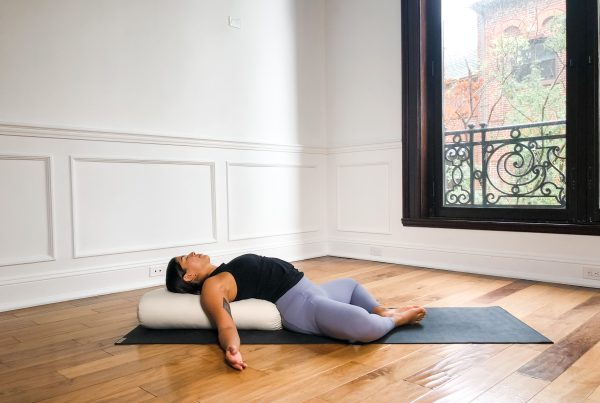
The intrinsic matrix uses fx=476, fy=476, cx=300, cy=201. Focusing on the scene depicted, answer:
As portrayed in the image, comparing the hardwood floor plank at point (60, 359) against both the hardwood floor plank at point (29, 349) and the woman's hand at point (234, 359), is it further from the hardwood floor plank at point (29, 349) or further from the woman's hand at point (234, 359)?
the woman's hand at point (234, 359)

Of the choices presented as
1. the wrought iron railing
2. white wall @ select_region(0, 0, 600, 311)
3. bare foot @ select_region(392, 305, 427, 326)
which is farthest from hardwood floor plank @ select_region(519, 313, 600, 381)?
the wrought iron railing

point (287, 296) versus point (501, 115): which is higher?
point (501, 115)

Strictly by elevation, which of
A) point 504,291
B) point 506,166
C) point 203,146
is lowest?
point 504,291

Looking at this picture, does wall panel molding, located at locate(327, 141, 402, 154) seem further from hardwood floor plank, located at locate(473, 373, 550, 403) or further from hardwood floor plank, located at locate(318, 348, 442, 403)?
hardwood floor plank, located at locate(473, 373, 550, 403)

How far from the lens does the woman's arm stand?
1678mm

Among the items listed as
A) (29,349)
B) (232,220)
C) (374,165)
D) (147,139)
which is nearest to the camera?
(29,349)

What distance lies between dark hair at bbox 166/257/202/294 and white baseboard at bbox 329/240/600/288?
2125 mm

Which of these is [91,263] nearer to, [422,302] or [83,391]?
[83,391]

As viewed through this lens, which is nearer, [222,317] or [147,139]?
[222,317]

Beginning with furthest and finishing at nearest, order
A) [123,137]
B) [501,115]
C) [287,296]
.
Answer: [501,115] < [123,137] < [287,296]

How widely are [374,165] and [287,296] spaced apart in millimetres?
2222

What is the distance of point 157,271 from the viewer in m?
3.23

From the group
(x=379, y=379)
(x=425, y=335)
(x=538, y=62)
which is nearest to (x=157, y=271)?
(x=425, y=335)

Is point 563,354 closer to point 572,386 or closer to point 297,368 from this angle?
point 572,386
